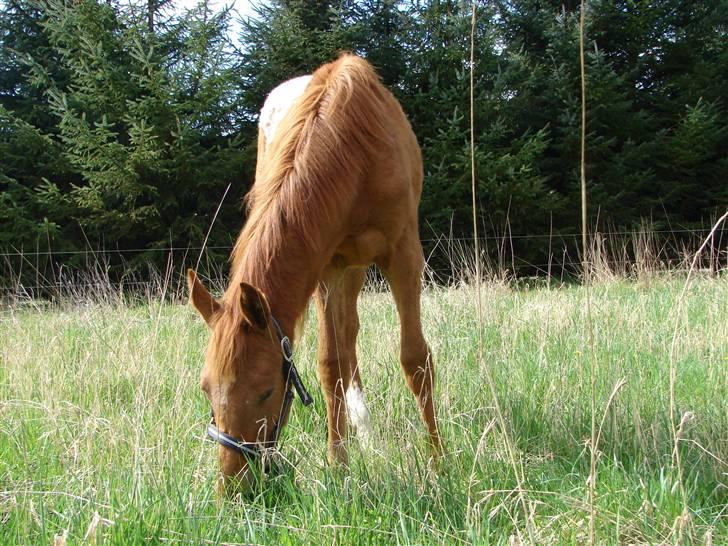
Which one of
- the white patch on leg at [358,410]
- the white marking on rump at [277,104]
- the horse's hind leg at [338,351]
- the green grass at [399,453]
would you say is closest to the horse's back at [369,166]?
the horse's hind leg at [338,351]

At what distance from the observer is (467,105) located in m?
9.63

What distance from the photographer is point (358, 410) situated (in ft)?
8.50

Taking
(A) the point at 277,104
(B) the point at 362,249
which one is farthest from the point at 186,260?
(B) the point at 362,249

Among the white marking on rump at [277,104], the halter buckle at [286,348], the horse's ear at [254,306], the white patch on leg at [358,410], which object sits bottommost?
the white patch on leg at [358,410]

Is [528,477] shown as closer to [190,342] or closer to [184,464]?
[184,464]

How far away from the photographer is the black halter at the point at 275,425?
1.85 m

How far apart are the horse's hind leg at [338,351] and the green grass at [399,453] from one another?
144mm

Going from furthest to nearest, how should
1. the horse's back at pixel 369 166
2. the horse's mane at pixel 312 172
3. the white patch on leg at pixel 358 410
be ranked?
1. the horse's back at pixel 369 166
2. the white patch on leg at pixel 358 410
3. the horse's mane at pixel 312 172

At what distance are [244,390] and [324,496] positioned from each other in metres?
0.44

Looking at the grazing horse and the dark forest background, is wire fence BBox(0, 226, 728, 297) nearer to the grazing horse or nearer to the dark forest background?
the dark forest background

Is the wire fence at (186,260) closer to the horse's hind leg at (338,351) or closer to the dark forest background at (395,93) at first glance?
the dark forest background at (395,93)

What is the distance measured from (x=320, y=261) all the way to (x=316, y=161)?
1.39ft

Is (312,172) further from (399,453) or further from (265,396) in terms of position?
(399,453)

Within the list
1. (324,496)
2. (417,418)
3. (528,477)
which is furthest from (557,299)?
(324,496)
